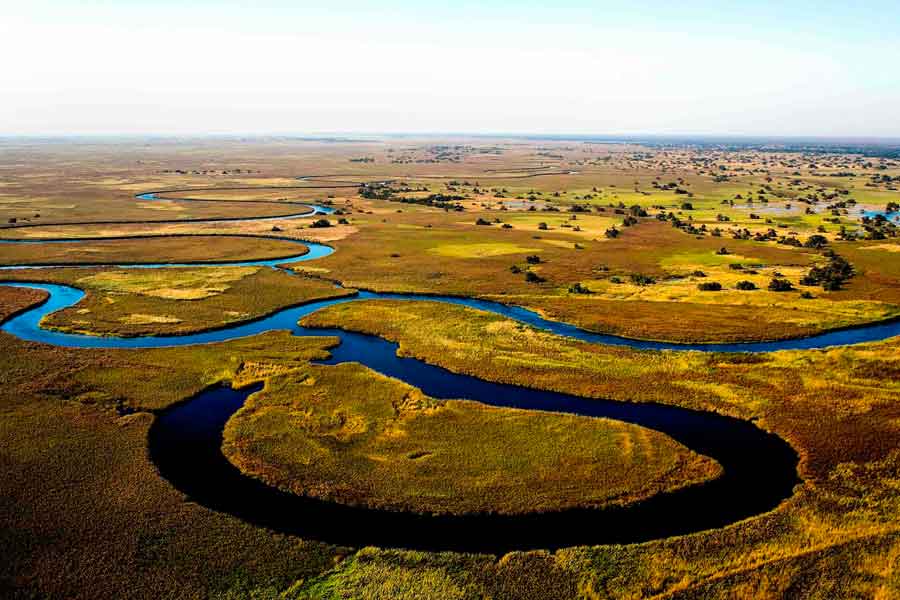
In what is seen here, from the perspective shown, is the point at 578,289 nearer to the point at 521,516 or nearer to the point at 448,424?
the point at 448,424

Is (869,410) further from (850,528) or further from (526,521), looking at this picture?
(526,521)

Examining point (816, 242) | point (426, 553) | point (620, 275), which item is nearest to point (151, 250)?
point (620, 275)

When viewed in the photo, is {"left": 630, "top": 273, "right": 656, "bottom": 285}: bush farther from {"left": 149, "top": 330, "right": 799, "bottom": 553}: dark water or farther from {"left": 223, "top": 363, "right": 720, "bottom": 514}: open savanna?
{"left": 223, "top": 363, "right": 720, "bottom": 514}: open savanna

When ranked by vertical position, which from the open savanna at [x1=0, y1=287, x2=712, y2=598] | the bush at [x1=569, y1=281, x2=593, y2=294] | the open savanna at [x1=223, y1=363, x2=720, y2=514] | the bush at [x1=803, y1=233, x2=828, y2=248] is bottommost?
the open savanna at [x1=0, y1=287, x2=712, y2=598]

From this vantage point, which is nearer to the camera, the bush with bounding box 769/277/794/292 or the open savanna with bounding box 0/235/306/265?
the bush with bounding box 769/277/794/292

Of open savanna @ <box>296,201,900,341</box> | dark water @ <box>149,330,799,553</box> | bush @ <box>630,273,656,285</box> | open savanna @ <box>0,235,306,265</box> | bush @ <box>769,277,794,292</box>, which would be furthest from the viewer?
open savanna @ <box>0,235,306,265</box>

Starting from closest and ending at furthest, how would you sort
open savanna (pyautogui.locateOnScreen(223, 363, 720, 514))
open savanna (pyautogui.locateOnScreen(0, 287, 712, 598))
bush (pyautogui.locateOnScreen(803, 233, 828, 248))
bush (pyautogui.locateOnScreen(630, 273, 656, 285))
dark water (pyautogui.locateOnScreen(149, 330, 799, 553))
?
open savanna (pyautogui.locateOnScreen(0, 287, 712, 598))
dark water (pyautogui.locateOnScreen(149, 330, 799, 553))
open savanna (pyautogui.locateOnScreen(223, 363, 720, 514))
bush (pyautogui.locateOnScreen(630, 273, 656, 285))
bush (pyautogui.locateOnScreen(803, 233, 828, 248))

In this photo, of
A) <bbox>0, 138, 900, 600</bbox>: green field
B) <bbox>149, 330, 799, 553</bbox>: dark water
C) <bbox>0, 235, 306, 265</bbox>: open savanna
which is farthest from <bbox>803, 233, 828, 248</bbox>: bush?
<bbox>0, 235, 306, 265</bbox>: open savanna
